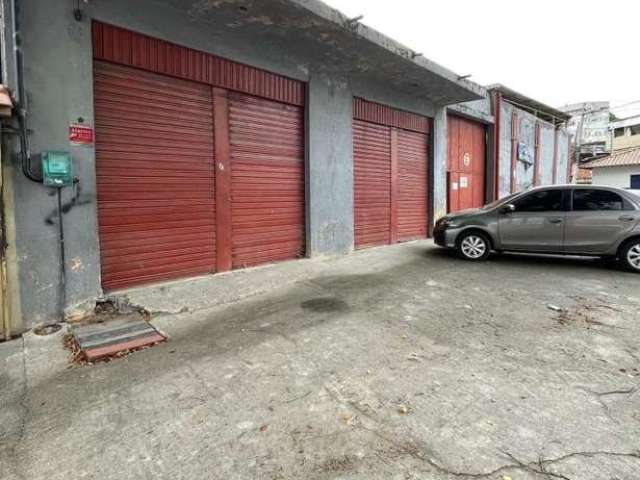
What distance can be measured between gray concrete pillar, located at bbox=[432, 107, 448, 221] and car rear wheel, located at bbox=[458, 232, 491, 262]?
10.5 feet

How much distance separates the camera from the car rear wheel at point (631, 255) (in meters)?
6.78

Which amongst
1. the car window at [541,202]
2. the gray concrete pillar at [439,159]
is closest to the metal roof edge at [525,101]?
the gray concrete pillar at [439,159]

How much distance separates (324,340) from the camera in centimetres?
396

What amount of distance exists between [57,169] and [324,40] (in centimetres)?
463

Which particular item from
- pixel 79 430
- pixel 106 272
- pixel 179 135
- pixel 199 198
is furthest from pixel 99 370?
pixel 179 135

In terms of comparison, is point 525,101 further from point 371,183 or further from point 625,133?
point 625,133

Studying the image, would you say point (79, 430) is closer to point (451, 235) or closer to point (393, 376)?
point (393, 376)

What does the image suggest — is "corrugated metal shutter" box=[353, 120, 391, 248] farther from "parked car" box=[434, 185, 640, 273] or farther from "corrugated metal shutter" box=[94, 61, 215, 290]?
"corrugated metal shutter" box=[94, 61, 215, 290]

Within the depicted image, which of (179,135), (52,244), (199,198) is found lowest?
(52,244)

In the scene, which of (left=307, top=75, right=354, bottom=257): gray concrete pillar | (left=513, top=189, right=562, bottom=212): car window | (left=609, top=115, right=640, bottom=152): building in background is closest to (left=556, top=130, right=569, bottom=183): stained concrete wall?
(left=513, top=189, right=562, bottom=212): car window

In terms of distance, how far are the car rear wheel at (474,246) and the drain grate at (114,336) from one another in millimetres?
6273

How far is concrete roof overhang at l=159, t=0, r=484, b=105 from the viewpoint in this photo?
5414mm

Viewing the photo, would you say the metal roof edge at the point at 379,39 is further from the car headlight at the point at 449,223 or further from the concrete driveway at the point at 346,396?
the concrete driveway at the point at 346,396

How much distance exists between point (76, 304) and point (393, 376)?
12.8 feet
